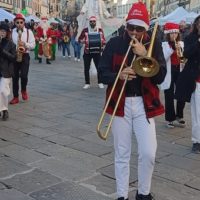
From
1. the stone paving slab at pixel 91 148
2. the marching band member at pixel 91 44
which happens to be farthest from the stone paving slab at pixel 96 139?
the marching band member at pixel 91 44

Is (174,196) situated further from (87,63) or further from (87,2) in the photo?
(87,2)

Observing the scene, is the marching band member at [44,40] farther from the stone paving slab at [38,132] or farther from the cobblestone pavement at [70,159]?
the stone paving slab at [38,132]

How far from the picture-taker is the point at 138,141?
3.82 m

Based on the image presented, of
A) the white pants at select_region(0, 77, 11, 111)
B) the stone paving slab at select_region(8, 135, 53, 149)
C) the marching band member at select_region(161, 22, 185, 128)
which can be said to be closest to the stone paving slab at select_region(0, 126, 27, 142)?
the stone paving slab at select_region(8, 135, 53, 149)

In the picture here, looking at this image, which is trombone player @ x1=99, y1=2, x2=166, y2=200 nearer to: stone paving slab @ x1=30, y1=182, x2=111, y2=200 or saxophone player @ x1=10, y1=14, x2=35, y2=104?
stone paving slab @ x1=30, y1=182, x2=111, y2=200

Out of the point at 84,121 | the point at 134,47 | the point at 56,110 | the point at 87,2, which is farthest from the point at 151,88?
the point at 87,2

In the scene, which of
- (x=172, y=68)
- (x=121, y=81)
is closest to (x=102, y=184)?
(x=121, y=81)

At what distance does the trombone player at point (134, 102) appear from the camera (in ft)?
12.4

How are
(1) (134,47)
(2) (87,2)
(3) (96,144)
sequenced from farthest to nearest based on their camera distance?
(2) (87,2) → (3) (96,144) → (1) (134,47)

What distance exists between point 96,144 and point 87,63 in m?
5.45

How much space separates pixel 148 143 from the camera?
12.3 feet

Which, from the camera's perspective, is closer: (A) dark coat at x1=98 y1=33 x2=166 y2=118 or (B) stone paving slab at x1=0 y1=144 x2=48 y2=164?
(A) dark coat at x1=98 y1=33 x2=166 y2=118

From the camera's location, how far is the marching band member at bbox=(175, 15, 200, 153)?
18.6 feet

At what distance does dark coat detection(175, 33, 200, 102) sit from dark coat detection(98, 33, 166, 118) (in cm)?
192
